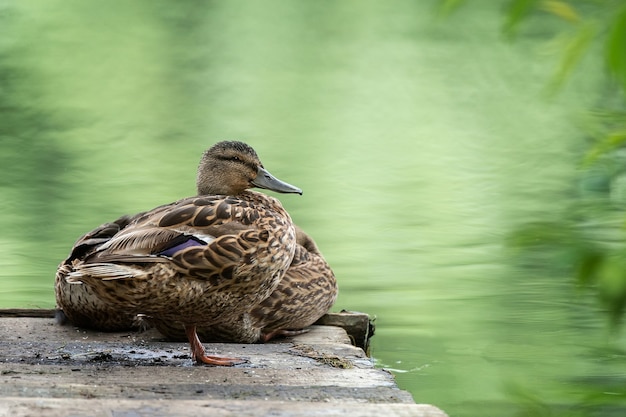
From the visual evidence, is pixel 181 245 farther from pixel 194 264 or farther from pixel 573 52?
pixel 573 52

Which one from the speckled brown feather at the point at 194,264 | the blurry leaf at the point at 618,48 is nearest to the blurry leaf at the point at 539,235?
the blurry leaf at the point at 618,48

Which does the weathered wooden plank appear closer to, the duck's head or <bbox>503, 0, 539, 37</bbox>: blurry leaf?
<bbox>503, 0, 539, 37</bbox>: blurry leaf

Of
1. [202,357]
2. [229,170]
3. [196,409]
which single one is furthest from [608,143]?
[229,170]

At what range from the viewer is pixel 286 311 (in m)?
4.08

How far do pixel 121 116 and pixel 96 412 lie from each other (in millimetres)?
10888

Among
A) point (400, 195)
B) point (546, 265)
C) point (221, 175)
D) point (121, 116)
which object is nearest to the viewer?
point (221, 175)

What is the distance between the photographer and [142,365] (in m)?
3.25

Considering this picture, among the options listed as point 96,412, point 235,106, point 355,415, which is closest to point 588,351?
point 355,415

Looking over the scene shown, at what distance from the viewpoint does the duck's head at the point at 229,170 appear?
3.92 metres

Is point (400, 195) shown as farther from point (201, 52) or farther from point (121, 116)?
point (201, 52)

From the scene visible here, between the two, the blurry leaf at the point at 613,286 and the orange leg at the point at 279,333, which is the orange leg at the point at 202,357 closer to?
the orange leg at the point at 279,333

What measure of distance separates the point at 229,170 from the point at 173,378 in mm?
1074

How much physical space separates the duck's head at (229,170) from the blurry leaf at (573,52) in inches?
89.5

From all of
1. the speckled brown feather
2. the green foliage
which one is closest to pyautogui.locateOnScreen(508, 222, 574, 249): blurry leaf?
the green foliage
